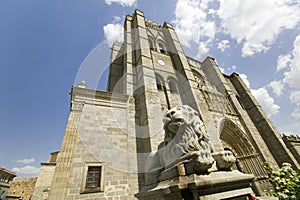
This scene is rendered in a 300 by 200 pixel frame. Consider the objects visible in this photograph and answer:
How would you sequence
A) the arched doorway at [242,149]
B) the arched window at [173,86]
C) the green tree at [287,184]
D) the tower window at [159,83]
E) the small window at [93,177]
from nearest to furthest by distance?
the green tree at [287,184], the small window at [93,177], the arched doorway at [242,149], the tower window at [159,83], the arched window at [173,86]

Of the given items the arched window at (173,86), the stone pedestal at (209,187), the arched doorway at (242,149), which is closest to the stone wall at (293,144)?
the arched doorway at (242,149)

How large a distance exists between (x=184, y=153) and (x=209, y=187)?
17.9 inches

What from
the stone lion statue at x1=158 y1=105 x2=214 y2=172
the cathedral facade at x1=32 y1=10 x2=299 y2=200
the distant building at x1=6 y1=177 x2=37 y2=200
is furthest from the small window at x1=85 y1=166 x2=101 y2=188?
the distant building at x1=6 y1=177 x2=37 y2=200

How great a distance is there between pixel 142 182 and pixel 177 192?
4.59 metres

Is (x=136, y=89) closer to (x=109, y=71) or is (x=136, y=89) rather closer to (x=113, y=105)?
(x=113, y=105)

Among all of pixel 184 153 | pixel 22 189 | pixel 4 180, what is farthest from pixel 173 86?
pixel 4 180

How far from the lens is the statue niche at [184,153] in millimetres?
1631

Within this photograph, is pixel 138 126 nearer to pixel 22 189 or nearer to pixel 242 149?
pixel 242 149

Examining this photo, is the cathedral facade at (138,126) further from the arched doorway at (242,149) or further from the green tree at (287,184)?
the green tree at (287,184)

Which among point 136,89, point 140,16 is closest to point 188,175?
point 136,89

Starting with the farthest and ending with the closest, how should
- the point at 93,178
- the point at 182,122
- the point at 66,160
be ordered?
the point at 93,178, the point at 66,160, the point at 182,122

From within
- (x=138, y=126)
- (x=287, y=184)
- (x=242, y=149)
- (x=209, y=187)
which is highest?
(x=138, y=126)

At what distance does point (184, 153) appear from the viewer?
181 cm

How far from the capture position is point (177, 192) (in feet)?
4.84
